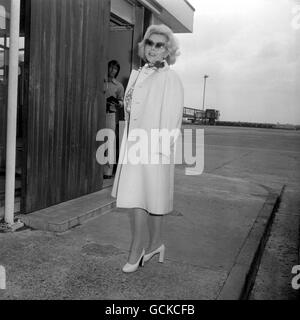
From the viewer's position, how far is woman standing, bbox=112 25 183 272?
9.73 feet

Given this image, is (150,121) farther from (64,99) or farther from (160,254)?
(64,99)

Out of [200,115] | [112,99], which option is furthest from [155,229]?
[200,115]

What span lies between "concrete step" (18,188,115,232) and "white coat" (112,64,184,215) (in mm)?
1234

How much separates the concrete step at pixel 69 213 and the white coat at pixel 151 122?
1234 millimetres

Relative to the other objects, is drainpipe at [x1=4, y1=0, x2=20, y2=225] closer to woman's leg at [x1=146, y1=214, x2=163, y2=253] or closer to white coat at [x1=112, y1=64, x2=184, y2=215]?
white coat at [x1=112, y1=64, x2=184, y2=215]

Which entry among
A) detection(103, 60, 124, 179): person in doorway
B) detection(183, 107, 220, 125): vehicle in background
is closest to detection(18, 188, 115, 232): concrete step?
detection(103, 60, 124, 179): person in doorway

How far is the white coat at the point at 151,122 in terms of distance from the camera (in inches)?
117

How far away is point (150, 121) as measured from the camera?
117 inches

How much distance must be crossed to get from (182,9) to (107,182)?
13.7 ft

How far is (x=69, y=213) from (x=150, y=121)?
6.06 ft

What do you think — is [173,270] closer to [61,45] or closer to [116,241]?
[116,241]

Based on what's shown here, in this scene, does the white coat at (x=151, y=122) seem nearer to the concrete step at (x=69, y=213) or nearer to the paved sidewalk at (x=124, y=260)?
the paved sidewalk at (x=124, y=260)

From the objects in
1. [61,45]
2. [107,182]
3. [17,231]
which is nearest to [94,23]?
[61,45]

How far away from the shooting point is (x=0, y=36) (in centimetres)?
583
